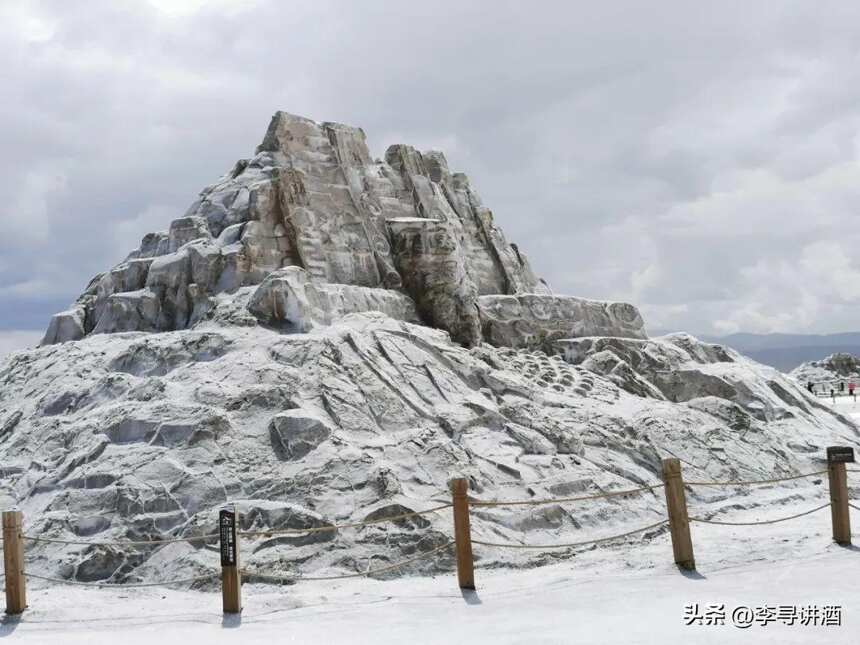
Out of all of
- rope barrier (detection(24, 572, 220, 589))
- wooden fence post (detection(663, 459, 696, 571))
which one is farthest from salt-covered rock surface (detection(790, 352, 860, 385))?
rope barrier (detection(24, 572, 220, 589))

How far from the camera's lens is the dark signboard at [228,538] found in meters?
6.72

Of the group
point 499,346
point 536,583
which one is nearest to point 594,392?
point 499,346

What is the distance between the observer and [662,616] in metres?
5.98

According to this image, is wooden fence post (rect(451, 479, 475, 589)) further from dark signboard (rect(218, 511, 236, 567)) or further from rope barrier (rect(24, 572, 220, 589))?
rope barrier (rect(24, 572, 220, 589))

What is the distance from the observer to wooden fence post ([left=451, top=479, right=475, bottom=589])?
7.21 meters

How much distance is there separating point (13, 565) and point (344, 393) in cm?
432

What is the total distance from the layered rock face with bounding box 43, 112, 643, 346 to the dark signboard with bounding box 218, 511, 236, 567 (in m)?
5.34

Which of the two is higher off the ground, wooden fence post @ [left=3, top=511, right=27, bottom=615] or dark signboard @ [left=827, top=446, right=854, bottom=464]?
dark signboard @ [left=827, top=446, right=854, bottom=464]

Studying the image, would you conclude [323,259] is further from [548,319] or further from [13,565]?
[13,565]

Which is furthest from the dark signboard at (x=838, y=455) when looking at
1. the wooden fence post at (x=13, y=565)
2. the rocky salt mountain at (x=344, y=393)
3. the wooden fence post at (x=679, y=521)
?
the wooden fence post at (x=13, y=565)

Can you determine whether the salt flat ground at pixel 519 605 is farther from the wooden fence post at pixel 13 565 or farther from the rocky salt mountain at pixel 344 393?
the rocky salt mountain at pixel 344 393

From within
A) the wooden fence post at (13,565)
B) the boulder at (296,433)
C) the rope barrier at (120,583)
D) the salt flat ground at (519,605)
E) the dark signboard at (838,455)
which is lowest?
the salt flat ground at (519,605)

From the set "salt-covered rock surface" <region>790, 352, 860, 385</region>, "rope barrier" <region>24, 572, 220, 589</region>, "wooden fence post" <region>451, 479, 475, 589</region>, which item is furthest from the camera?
"salt-covered rock surface" <region>790, 352, 860, 385</region>

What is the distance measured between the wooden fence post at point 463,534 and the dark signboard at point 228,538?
5.83 feet
